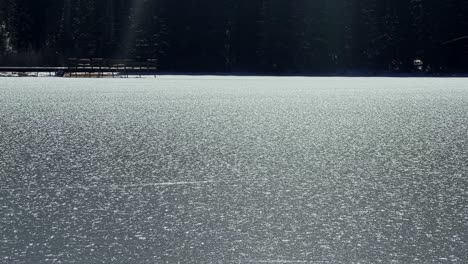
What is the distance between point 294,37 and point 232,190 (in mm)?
52976

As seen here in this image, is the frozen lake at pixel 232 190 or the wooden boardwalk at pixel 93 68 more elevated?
the frozen lake at pixel 232 190

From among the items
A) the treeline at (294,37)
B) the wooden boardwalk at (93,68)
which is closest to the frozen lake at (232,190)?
the wooden boardwalk at (93,68)

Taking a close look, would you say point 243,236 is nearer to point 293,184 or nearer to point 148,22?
point 293,184

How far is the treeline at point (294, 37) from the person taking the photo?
60219 millimetres

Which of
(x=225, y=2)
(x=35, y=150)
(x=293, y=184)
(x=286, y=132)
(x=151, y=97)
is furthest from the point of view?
(x=225, y=2)

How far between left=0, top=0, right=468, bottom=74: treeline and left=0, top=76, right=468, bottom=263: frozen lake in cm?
4361

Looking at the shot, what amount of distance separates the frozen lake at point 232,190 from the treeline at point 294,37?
43.6 meters

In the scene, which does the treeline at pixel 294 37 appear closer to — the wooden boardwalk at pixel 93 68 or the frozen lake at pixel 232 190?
the wooden boardwalk at pixel 93 68

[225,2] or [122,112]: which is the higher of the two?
[225,2]

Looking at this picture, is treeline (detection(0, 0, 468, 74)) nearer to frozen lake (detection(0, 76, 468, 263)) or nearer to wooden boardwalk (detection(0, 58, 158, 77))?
wooden boardwalk (detection(0, 58, 158, 77))

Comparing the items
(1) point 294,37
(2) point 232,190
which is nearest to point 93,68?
(1) point 294,37

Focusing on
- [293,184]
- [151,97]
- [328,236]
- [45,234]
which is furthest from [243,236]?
[151,97]

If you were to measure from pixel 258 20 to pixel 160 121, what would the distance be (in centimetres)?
4705

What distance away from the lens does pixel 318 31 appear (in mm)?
61219
